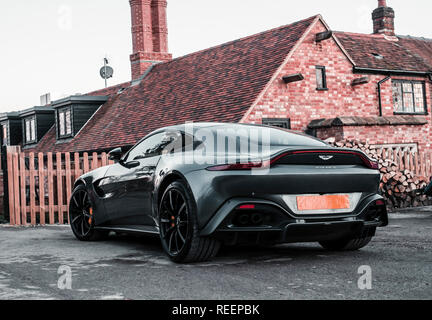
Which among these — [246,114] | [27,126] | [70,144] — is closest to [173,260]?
[246,114]

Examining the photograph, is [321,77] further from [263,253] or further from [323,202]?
[323,202]

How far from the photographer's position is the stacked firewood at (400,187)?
14047mm

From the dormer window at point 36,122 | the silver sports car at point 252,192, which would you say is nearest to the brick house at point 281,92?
the dormer window at point 36,122

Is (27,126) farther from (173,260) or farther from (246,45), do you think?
(173,260)

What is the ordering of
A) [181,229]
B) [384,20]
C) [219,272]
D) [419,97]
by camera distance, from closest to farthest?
[219,272] → [181,229] → [419,97] → [384,20]

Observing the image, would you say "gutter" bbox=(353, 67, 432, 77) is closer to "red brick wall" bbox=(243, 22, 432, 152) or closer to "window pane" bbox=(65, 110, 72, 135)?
"red brick wall" bbox=(243, 22, 432, 152)

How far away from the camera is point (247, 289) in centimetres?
455

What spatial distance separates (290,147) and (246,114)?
41.8ft

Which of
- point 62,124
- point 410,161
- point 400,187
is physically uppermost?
point 62,124

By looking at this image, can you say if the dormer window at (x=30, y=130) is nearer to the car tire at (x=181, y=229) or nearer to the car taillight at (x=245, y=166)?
the car tire at (x=181, y=229)

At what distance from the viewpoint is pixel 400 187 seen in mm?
14039

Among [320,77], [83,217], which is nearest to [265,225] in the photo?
[83,217]

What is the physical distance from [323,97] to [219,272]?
53.6 ft

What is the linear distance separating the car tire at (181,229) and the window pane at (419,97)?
21093 millimetres
